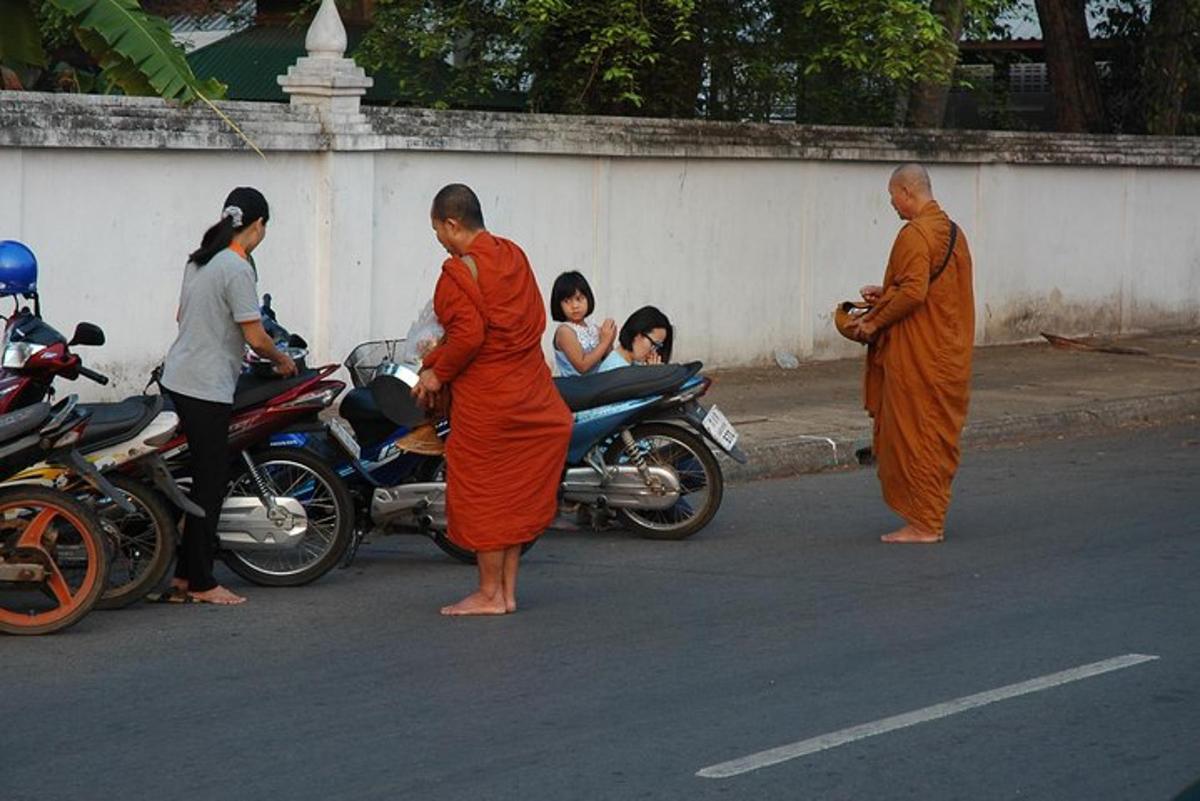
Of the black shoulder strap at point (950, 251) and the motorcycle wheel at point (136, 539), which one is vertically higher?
the black shoulder strap at point (950, 251)

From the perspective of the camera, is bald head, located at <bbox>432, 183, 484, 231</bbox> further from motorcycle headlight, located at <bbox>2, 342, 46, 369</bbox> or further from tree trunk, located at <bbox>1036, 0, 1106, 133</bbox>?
tree trunk, located at <bbox>1036, 0, 1106, 133</bbox>

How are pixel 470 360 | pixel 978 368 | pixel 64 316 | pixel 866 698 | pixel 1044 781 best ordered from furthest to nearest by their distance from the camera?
pixel 978 368
pixel 64 316
pixel 470 360
pixel 866 698
pixel 1044 781

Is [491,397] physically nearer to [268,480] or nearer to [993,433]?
[268,480]

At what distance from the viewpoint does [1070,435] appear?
1445cm

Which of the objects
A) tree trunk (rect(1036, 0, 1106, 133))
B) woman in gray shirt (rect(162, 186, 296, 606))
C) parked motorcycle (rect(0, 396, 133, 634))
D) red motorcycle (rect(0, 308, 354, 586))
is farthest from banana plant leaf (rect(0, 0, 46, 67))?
tree trunk (rect(1036, 0, 1106, 133))

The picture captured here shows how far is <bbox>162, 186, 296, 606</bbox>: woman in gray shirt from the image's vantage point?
312 inches

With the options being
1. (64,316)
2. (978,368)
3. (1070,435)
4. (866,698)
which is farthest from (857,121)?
(866,698)

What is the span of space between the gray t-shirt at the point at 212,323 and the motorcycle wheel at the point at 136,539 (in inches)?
17.7

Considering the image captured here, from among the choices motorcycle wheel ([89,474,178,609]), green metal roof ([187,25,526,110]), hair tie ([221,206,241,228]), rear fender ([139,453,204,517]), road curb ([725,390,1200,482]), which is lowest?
road curb ([725,390,1200,482])

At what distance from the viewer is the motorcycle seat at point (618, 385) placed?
9.41m

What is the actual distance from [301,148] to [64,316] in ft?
6.73

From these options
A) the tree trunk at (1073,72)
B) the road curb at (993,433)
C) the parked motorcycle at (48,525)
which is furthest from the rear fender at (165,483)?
Answer: the tree trunk at (1073,72)

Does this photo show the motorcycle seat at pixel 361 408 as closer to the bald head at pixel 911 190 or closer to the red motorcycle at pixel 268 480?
the red motorcycle at pixel 268 480

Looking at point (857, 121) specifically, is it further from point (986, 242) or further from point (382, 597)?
point (382, 597)
